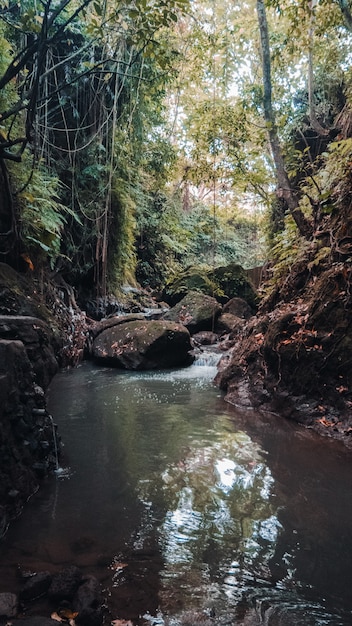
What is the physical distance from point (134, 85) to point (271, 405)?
8.06m

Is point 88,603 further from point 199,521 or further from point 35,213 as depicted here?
point 35,213

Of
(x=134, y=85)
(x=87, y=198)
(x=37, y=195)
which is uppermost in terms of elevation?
(x=134, y=85)

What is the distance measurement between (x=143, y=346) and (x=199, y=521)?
5622mm

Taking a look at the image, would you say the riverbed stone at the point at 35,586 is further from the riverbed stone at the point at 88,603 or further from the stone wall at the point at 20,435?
the stone wall at the point at 20,435

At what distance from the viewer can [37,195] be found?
7.26 meters

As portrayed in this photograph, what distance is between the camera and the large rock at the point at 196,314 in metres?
11.5

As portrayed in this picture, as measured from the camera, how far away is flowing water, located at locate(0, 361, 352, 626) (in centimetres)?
204

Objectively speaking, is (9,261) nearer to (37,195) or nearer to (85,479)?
(37,195)

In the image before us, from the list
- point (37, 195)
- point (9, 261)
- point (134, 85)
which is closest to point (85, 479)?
point (9, 261)

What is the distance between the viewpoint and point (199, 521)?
2.79 m

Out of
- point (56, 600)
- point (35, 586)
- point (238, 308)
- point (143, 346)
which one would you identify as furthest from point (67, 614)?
point (238, 308)

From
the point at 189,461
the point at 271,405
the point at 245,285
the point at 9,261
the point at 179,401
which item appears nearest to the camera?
the point at 189,461

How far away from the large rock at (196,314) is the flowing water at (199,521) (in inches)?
260

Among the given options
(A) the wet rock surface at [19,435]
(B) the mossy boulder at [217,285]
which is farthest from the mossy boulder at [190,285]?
(A) the wet rock surface at [19,435]
